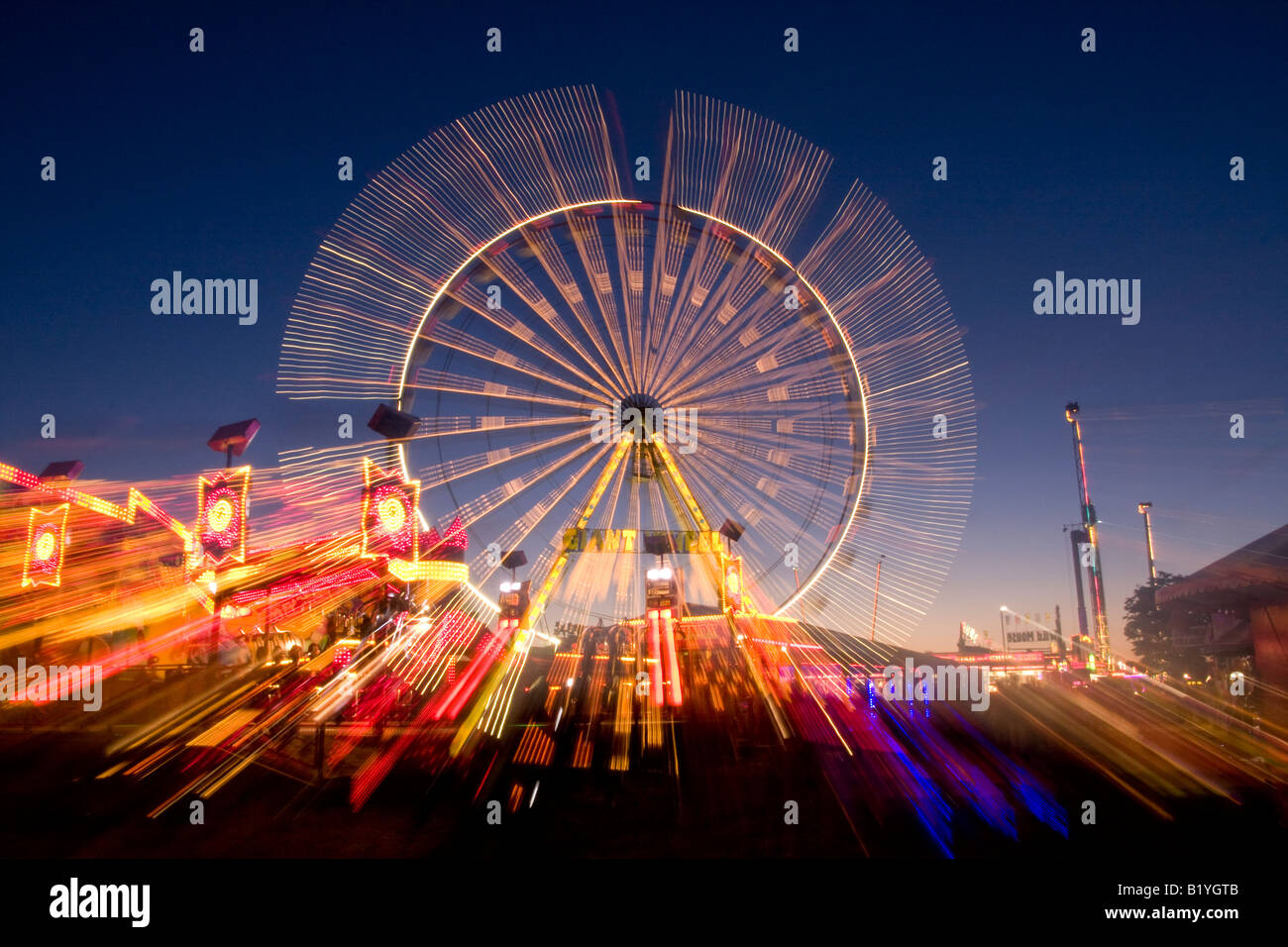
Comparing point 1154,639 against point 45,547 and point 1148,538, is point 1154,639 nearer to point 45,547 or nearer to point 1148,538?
point 1148,538

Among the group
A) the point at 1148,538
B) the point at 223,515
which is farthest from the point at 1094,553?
the point at 223,515

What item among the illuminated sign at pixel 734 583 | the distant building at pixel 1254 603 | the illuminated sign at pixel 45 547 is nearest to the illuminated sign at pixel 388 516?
the illuminated sign at pixel 734 583

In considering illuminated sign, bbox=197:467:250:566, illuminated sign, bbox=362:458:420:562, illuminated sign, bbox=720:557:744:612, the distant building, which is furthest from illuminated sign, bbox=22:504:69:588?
the distant building

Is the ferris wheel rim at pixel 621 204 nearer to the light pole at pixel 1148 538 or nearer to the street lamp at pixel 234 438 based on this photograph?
the street lamp at pixel 234 438

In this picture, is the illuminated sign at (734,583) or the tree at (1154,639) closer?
the illuminated sign at (734,583)

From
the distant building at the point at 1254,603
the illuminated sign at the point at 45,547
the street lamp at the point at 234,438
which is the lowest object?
the distant building at the point at 1254,603

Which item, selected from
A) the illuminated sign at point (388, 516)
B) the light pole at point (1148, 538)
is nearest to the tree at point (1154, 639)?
the light pole at point (1148, 538)

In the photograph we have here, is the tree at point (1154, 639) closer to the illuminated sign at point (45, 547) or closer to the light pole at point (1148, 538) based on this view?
the light pole at point (1148, 538)

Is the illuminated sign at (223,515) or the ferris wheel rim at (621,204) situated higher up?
the ferris wheel rim at (621,204)
